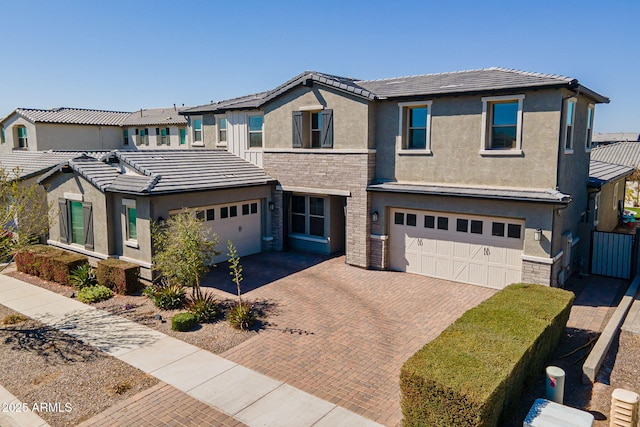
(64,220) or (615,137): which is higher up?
(615,137)

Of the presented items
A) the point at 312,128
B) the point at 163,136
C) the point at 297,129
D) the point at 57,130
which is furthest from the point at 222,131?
the point at 57,130

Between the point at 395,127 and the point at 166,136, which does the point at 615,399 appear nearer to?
the point at 395,127

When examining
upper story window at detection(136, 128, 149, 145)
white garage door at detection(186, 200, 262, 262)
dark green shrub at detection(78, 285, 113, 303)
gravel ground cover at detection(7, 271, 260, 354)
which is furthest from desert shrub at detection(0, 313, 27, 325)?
upper story window at detection(136, 128, 149, 145)

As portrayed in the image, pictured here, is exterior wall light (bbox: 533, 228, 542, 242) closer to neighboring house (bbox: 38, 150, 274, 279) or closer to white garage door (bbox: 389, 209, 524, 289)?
white garage door (bbox: 389, 209, 524, 289)

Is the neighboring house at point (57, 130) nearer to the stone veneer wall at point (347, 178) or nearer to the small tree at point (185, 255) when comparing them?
the stone veneer wall at point (347, 178)

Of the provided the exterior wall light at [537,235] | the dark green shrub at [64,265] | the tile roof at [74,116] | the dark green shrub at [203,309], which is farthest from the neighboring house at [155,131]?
the exterior wall light at [537,235]

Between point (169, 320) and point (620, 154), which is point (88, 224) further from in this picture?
point (620, 154)

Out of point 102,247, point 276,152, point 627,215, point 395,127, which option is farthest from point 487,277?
point 627,215
